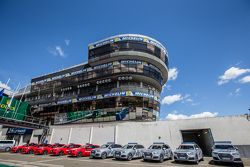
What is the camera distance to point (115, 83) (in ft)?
139

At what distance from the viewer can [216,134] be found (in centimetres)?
2366

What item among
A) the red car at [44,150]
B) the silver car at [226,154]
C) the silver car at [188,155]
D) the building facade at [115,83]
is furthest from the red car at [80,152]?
the silver car at [226,154]

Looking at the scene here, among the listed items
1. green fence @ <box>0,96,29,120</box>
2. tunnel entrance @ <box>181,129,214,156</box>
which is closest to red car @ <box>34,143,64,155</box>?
green fence @ <box>0,96,29,120</box>

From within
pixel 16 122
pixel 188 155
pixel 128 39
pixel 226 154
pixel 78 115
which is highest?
pixel 128 39

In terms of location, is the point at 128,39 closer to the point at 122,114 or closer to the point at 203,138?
the point at 122,114

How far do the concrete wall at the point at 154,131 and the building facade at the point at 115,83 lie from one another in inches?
230

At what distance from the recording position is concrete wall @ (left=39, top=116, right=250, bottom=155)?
73.5ft

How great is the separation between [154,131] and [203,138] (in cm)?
805

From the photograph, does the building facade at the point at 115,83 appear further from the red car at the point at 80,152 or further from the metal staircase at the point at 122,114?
the red car at the point at 80,152

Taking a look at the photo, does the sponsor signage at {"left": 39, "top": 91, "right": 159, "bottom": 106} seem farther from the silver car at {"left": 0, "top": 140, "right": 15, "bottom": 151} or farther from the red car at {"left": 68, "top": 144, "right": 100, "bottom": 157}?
the red car at {"left": 68, "top": 144, "right": 100, "bottom": 157}

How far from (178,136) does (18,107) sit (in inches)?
1541

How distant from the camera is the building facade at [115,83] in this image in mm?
39438

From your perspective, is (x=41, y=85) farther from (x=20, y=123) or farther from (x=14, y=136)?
(x=20, y=123)

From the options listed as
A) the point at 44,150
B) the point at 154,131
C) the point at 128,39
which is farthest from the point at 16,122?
the point at 128,39
